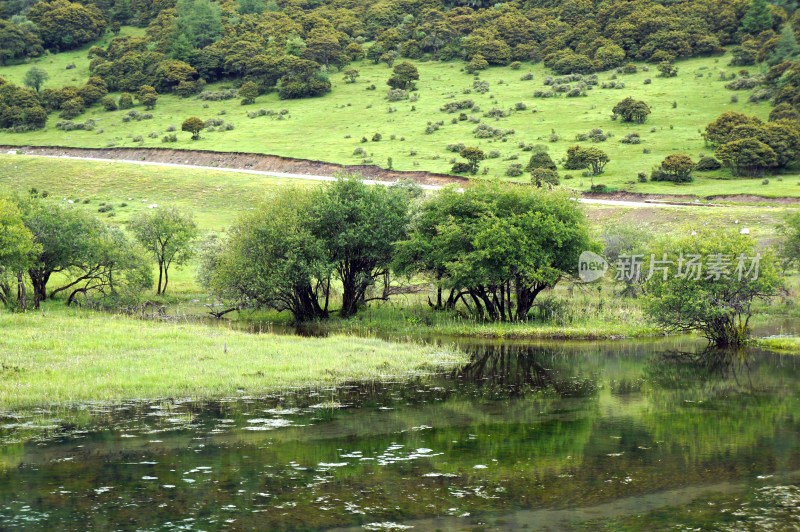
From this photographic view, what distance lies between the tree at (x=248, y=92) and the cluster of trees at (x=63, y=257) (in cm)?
8414

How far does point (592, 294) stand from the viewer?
4803cm

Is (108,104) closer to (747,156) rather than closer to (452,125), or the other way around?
(452,125)

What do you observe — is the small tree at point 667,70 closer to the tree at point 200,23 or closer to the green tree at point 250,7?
the tree at point 200,23

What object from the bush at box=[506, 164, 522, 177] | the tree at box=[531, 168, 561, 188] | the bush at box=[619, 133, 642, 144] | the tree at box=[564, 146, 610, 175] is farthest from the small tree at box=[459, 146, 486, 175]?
the bush at box=[619, 133, 642, 144]

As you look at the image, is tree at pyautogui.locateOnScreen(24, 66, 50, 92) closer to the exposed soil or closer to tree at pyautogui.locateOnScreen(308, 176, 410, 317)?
the exposed soil

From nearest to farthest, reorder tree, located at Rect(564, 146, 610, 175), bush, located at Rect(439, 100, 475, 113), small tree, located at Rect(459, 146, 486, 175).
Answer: tree, located at Rect(564, 146, 610, 175), small tree, located at Rect(459, 146, 486, 175), bush, located at Rect(439, 100, 475, 113)

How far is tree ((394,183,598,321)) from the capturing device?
39.4 metres

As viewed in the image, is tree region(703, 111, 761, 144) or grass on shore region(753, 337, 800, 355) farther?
tree region(703, 111, 761, 144)

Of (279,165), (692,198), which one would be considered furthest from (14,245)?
(279,165)

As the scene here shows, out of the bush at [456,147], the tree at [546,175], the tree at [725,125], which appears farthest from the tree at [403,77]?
→ the tree at [546,175]

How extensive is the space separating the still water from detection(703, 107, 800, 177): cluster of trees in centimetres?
5856

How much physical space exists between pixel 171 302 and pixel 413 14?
13232cm

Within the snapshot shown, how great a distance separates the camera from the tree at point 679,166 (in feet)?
253

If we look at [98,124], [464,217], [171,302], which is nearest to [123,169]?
[98,124]
